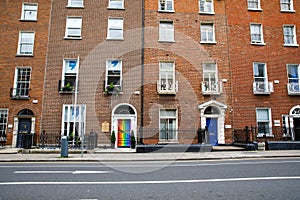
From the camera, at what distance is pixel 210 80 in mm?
18234

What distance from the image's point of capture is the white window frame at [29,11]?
61.9ft

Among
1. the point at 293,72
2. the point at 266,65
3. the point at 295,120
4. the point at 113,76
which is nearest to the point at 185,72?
the point at 113,76

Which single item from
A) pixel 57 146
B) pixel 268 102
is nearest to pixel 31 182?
pixel 57 146

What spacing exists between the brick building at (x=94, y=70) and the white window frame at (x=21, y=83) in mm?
1620

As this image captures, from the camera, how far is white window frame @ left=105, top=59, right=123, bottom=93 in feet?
56.9

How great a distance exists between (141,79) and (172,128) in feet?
15.5

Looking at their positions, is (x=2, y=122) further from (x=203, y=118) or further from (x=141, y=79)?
(x=203, y=118)

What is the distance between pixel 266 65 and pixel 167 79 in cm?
876

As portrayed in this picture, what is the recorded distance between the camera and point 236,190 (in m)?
5.06

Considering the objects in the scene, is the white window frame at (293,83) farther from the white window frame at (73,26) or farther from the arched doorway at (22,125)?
the arched doorway at (22,125)

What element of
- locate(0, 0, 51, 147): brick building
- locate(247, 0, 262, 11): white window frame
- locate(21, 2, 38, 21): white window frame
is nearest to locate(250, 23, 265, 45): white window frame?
locate(247, 0, 262, 11): white window frame

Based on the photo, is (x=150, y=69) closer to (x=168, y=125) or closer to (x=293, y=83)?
(x=168, y=125)

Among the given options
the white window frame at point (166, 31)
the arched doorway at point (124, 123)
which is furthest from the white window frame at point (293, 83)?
the arched doorway at point (124, 123)

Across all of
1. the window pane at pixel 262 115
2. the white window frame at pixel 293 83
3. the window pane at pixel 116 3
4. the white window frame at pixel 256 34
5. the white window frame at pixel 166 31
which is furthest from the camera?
the window pane at pixel 116 3
